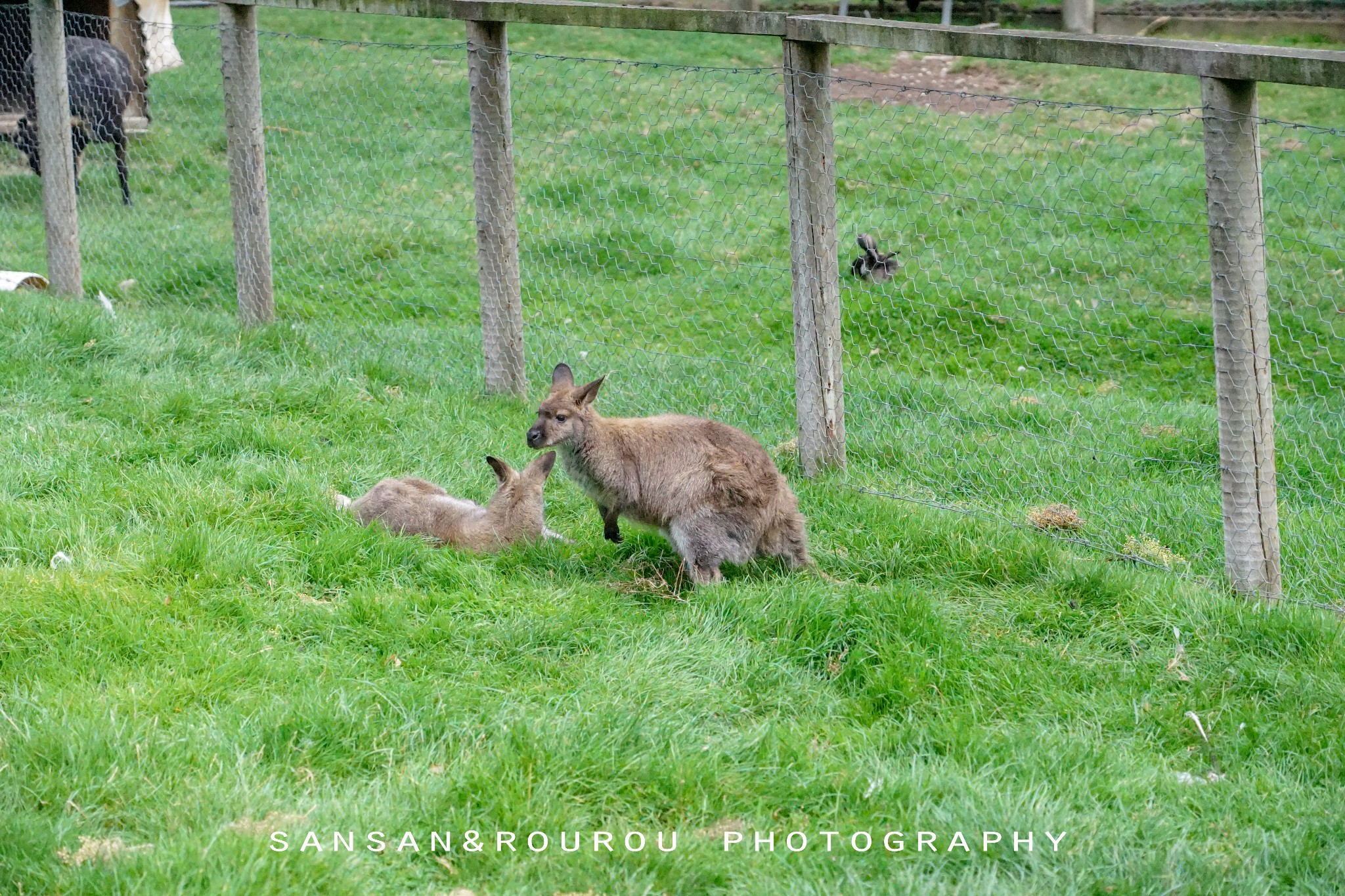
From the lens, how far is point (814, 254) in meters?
5.67

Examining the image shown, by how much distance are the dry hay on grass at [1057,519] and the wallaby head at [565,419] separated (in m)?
1.84

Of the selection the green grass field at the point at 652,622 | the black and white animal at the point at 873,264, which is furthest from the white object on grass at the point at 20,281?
the black and white animal at the point at 873,264

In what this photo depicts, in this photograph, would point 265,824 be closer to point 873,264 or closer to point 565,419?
point 565,419

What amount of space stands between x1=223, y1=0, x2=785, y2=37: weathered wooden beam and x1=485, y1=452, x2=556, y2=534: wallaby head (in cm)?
199

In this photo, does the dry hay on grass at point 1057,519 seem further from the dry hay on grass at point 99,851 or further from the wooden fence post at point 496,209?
the dry hay on grass at point 99,851

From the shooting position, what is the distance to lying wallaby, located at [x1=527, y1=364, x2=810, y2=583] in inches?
185

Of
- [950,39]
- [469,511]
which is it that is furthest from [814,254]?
[469,511]

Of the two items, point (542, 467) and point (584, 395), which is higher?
point (584, 395)

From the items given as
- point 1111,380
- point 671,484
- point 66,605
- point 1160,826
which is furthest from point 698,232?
point 1160,826

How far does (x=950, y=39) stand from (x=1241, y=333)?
5.17ft

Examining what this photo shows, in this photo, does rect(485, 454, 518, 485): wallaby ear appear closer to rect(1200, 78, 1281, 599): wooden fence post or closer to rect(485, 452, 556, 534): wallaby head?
rect(485, 452, 556, 534): wallaby head

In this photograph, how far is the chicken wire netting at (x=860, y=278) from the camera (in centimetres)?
609

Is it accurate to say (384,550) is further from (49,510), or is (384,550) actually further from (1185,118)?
(1185,118)

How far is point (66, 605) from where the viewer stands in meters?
3.95
